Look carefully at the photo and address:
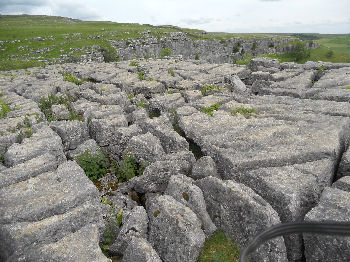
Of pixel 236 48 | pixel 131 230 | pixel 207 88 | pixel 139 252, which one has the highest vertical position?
pixel 207 88

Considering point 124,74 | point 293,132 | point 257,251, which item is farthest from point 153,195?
point 124,74

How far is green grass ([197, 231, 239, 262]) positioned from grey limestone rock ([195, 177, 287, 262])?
0.19 metres

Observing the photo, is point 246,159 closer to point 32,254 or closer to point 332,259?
point 332,259

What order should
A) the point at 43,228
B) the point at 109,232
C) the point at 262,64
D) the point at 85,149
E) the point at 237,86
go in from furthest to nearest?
the point at 262,64 < the point at 237,86 < the point at 85,149 < the point at 109,232 < the point at 43,228

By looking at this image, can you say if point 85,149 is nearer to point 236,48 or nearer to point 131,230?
point 131,230

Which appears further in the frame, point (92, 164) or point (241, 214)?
point (92, 164)

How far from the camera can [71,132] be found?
12102mm

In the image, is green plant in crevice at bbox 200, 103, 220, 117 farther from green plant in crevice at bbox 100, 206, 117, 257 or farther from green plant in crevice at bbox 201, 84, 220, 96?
green plant in crevice at bbox 100, 206, 117, 257

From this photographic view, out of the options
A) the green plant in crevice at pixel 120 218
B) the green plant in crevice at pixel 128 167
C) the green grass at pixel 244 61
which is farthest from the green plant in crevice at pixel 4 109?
the green grass at pixel 244 61

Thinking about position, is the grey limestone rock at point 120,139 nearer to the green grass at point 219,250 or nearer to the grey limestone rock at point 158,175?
the grey limestone rock at point 158,175

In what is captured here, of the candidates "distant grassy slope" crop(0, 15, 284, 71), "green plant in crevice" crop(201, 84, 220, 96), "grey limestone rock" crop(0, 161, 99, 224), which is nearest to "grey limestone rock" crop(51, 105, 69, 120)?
"grey limestone rock" crop(0, 161, 99, 224)

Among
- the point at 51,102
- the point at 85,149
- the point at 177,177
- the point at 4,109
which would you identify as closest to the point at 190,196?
the point at 177,177

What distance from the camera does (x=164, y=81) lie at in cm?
1988

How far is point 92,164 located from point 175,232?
5194mm
